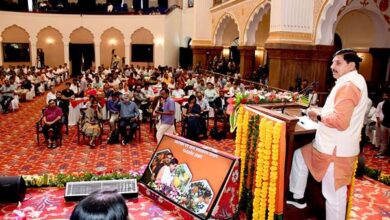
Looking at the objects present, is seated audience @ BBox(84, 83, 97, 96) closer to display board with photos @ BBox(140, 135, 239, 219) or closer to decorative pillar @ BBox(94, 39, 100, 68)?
display board with photos @ BBox(140, 135, 239, 219)

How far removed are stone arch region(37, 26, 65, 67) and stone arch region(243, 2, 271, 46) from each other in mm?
14898

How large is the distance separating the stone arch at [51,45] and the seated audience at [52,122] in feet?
60.5

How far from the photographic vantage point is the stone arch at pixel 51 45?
2512 centimetres

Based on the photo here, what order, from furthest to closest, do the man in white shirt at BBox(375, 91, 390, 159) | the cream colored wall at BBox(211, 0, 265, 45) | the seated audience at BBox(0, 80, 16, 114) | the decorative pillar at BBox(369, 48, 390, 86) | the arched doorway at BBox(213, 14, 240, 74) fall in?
the arched doorway at BBox(213, 14, 240, 74) → the cream colored wall at BBox(211, 0, 265, 45) → the decorative pillar at BBox(369, 48, 390, 86) → the seated audience at BBox(0, 80, 16, 114) → the man in white shirt at BBox(375, 91, 390, 159)

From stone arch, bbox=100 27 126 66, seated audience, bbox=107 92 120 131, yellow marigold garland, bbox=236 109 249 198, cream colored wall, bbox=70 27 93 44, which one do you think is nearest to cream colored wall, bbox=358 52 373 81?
seated audience, bbox=107 92 120 131

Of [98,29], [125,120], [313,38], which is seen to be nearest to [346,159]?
[125,120]

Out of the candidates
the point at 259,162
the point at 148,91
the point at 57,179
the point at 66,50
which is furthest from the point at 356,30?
the point at 66,50

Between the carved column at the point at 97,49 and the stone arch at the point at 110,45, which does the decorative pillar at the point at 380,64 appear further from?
the stone arch at the point at 110,45

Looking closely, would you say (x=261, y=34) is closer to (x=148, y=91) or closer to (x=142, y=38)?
(x=142, y=38)

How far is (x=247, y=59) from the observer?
16.3 meters

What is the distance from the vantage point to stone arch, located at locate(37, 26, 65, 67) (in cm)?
2512

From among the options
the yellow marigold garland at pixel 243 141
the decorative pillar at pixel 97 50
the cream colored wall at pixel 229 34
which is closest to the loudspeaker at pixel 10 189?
the yellow marigold garland at pixel 243 141

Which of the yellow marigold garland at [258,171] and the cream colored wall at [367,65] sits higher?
the cream colored wall at [367,65]

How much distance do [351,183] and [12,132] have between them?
8.72 meters
